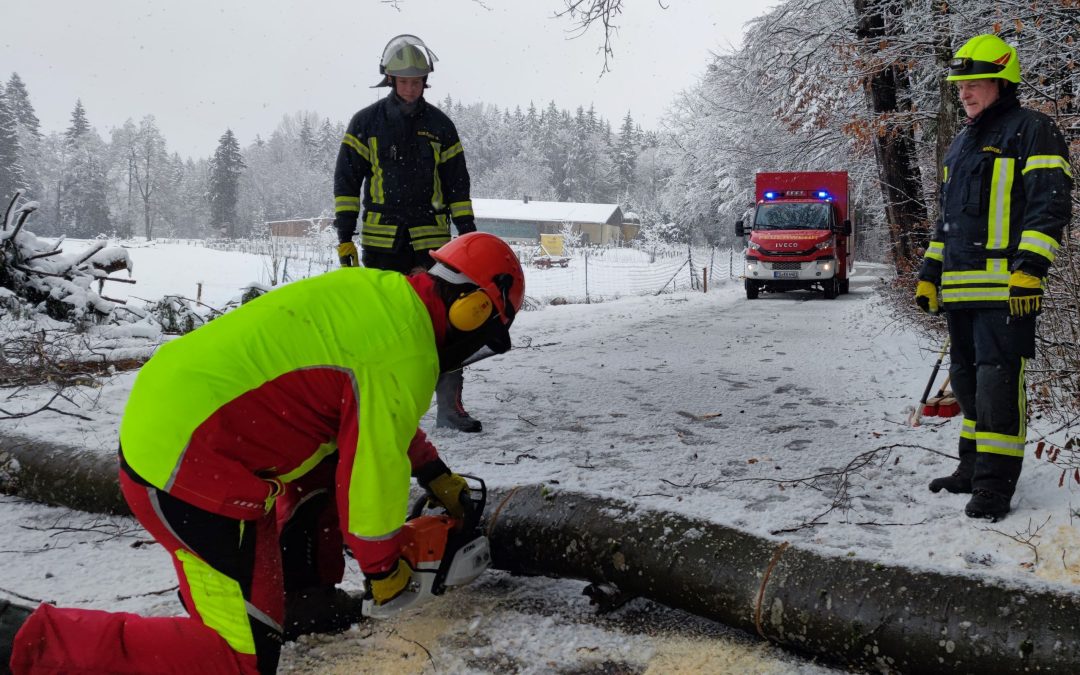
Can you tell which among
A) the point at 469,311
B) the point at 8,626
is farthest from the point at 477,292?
the point at 8,626

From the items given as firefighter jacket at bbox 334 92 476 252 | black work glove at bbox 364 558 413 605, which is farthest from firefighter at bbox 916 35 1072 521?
firefighter jacket at bbox 334 92 476 252

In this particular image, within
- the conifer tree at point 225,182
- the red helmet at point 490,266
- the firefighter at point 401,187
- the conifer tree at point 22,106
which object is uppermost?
the conifer tree at point 22,106

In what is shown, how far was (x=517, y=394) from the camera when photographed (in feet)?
20.1

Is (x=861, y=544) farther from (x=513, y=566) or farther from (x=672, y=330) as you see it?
(x=672, y=330)

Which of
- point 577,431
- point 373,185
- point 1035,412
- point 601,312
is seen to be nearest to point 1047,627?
point 1035,412

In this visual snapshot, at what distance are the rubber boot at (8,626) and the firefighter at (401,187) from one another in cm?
297

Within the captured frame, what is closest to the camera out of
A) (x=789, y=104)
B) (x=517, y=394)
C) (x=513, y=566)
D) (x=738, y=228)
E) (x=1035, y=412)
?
(x=513, y=566)

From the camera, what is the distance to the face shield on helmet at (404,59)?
4.60 meters

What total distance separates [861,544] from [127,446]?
263 cm

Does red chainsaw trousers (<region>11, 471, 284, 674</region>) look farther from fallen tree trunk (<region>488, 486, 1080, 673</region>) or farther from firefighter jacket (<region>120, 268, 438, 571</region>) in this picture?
fallen tree trunk (<region>488, 486, 1080, 673</region>)

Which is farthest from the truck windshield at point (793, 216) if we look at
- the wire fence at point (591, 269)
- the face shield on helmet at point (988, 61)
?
the face shield on helmet at point (988, 61)

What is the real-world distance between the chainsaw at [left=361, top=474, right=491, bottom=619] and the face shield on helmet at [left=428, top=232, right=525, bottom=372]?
56cm

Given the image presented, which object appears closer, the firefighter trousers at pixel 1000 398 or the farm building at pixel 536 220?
the firefighter trousers at pixel 1000 398

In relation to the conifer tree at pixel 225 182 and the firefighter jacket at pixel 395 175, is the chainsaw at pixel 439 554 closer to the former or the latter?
the firefighter jacket at pixel 395 175
